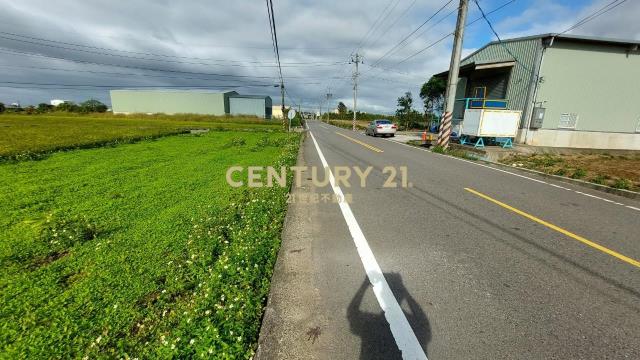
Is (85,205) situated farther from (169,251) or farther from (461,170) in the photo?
(461,170)

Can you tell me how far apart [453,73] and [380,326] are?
16937 mm

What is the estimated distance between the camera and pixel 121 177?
8242 millimetres

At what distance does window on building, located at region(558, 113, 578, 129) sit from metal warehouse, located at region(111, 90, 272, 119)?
216 feet

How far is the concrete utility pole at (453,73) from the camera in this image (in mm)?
15000

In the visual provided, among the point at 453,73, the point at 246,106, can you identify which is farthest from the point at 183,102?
the point at 453,73

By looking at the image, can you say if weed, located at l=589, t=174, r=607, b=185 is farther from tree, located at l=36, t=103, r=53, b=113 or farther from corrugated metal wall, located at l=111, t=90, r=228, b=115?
tree, located at l=36, t=103, r=53, b=113

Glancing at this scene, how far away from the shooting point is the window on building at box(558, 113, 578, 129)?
20156 mm

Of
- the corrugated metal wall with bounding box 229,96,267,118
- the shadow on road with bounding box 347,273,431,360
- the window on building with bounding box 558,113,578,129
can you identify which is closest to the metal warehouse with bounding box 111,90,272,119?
Result: the corrugated metal wall with bounding box 229,96,267,118

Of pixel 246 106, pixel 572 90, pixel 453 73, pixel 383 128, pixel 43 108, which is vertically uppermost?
pixel 453 73

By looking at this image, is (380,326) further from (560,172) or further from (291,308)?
(560,172)

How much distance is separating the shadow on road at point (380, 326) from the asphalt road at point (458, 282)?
0.01 meters

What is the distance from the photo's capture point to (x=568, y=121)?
66.5 ft

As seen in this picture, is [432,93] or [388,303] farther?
[432,93]

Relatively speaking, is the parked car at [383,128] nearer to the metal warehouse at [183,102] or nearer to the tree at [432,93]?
the tree at [432,93]
